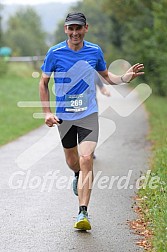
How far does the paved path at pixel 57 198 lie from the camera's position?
7188 mm

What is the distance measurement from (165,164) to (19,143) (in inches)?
256

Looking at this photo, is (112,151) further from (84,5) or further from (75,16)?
(84,5)

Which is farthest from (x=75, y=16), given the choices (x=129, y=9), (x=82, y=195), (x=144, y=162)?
(x=129, y=9)

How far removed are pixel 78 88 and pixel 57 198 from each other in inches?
85.0

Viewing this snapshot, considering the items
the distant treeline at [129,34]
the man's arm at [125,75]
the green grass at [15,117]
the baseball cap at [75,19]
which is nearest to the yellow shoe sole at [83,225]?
the man's arm at [125,75]

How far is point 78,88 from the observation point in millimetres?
7789

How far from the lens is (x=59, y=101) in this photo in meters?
7.88

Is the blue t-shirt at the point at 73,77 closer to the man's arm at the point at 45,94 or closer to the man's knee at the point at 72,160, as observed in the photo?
the man's arm at the point at 45,94

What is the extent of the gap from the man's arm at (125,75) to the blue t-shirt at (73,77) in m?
0.41

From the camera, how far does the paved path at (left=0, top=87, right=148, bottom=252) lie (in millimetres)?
7188

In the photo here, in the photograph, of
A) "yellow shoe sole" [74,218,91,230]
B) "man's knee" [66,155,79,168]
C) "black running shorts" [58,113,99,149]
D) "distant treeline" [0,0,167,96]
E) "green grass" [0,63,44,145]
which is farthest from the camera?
"distant treeline" [0,0,167,96]

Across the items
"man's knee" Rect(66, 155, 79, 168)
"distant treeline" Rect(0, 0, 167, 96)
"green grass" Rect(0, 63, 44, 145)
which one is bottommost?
"man's knee" Rect(66, 155, 79, 168)

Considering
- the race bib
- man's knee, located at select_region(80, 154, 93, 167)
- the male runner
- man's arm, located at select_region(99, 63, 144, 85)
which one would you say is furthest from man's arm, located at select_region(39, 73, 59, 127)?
man's arm, located at select_region(99, 63, 144, 85)

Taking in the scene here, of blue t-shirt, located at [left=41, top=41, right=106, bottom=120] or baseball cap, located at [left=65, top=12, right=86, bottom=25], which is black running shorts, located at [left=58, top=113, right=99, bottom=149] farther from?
baseball cap, located at [left=65, top=12, right=86, bottom=25]
